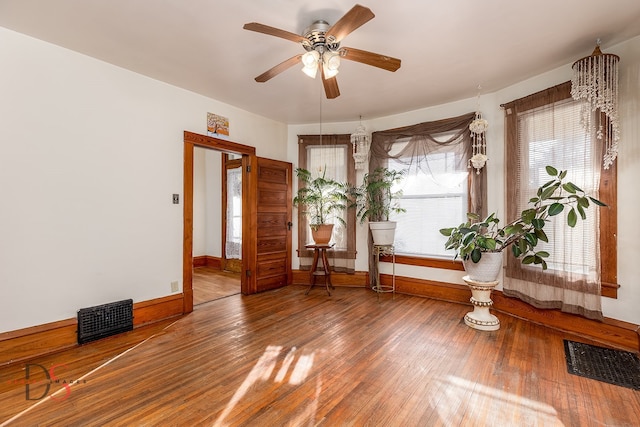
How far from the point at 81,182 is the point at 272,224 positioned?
92.8 inches

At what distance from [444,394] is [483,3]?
8.77ft

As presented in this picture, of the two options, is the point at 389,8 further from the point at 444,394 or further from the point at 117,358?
the point at 117,358

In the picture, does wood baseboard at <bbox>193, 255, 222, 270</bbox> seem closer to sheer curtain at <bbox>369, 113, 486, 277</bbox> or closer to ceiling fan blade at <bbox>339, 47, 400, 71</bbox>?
sheer curtain at <bbox>369, 113, 486, 277</bbox>

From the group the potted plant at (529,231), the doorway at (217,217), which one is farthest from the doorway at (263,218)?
the potted plant at (529,231)

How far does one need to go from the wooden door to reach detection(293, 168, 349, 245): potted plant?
24cm

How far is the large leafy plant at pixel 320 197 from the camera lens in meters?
4.15

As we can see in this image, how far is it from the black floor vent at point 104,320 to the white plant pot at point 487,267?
356cm

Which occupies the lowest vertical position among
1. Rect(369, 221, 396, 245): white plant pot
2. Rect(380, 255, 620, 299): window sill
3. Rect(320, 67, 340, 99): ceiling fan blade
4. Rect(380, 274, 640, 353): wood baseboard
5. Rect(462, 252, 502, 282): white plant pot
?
Rect(380, 274, 640, 353): wood baseboard

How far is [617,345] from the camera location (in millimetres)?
2461

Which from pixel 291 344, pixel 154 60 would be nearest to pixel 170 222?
pixel 154 60

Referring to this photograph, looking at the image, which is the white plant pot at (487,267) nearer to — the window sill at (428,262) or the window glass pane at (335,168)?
the window sill at (428,262)

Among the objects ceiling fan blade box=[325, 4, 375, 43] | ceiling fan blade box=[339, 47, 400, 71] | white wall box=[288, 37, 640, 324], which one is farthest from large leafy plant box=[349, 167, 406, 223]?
ceiling fan blade box=[325, 4, 375, 43]

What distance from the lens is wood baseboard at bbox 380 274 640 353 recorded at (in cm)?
244

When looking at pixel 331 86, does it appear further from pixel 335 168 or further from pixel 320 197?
pixel 335 168
